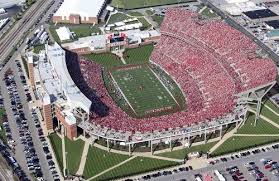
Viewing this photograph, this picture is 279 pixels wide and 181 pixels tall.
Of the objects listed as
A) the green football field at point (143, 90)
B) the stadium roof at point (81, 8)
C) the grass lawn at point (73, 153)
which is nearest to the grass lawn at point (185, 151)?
the green football field at point (143, 90)

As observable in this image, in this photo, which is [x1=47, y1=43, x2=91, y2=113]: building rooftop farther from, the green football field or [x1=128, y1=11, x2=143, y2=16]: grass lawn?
[x1=128, y1=11, x2=143, y2=16]: grass lawn

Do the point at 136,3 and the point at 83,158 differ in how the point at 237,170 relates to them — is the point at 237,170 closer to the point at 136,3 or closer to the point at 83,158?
the point at 83,158

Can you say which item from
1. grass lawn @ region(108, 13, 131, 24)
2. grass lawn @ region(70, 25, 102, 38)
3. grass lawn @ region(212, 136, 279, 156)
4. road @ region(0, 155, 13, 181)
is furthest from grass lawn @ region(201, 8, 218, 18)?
road @ region(0, 155, 13, 181)

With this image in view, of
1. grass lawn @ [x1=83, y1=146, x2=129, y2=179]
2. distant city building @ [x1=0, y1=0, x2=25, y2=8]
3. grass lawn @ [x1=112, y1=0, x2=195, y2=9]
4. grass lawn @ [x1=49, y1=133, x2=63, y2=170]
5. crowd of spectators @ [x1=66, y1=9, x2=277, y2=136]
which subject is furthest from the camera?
distant city building @ [x1=0, y1=0, x2=25, y2=8]

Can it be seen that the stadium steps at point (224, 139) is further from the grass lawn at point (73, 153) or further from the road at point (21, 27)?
the road at point (21, 27)

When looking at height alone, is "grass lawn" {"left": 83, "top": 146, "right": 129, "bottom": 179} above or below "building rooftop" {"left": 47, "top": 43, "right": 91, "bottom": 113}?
below

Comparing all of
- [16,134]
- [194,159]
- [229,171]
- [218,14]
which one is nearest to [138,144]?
[194,159]
